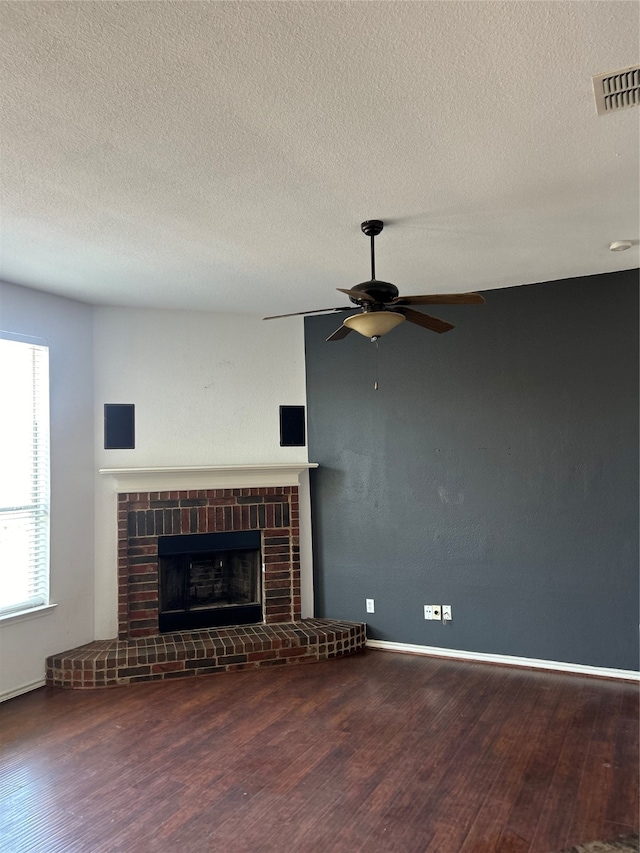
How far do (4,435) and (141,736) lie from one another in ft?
7.06

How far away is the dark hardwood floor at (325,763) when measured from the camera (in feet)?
7.89

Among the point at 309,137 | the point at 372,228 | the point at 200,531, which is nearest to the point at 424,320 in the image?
the point at 372,228

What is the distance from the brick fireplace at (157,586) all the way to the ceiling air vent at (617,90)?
3397mm

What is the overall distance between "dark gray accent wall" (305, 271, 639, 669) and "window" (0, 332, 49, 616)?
2098 millimetres

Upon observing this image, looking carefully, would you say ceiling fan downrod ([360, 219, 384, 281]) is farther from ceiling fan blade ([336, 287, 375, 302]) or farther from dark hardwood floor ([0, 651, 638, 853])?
dark hardwood floor ([0, 651, 638, 853])

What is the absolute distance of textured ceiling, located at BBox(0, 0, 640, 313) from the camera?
170 centimetres

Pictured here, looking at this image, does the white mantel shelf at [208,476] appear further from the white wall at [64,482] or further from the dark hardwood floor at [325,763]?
the dark hardwood floor at [325,763]

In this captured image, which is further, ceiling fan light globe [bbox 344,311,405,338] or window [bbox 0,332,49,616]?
window [bbox 0,332,49,616]

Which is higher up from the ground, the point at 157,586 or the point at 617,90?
the point at 617,90

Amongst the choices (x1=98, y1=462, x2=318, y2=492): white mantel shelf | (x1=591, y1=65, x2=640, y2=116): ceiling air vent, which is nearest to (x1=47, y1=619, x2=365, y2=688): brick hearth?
(x1=98, y1=462, x2=318, y2=492): white mantel shelf

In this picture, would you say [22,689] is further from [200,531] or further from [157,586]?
[200,531]

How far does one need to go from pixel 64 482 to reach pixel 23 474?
12.5 inches

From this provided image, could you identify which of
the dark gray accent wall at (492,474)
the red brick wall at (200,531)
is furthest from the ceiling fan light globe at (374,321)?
the red brick wall at (200,531)

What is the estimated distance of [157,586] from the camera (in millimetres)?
4598
